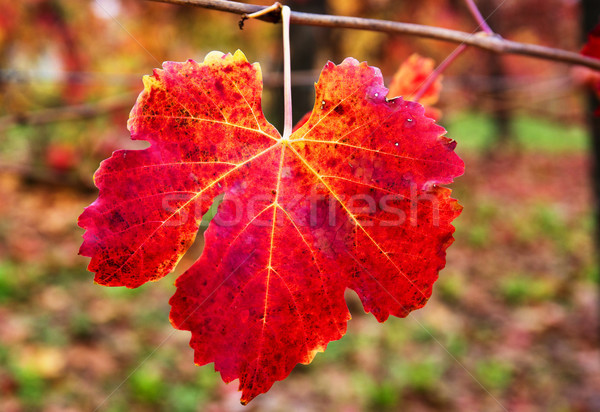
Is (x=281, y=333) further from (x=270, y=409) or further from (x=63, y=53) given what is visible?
(x=63, y=53)

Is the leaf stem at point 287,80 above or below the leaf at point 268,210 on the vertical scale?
above

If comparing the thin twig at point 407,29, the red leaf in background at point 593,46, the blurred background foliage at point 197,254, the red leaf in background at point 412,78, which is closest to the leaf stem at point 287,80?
A: the thin twig at point 407,29

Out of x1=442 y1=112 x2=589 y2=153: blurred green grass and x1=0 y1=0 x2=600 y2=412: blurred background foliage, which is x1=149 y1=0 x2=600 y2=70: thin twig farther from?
x1=442 y1=112 x2=589 y2=153: blurred green grass

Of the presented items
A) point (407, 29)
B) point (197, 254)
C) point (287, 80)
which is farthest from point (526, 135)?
point (287, 80)

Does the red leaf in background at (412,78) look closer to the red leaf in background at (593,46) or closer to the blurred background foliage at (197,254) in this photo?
the red leaf in background at (593,46)

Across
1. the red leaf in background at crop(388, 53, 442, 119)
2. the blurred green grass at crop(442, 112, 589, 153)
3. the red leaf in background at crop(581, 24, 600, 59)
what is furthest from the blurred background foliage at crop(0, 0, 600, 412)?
the blurred green grass at crop(442, 112, 589, 153)

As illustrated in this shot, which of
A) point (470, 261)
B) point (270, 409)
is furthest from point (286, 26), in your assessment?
point (470, 261)
